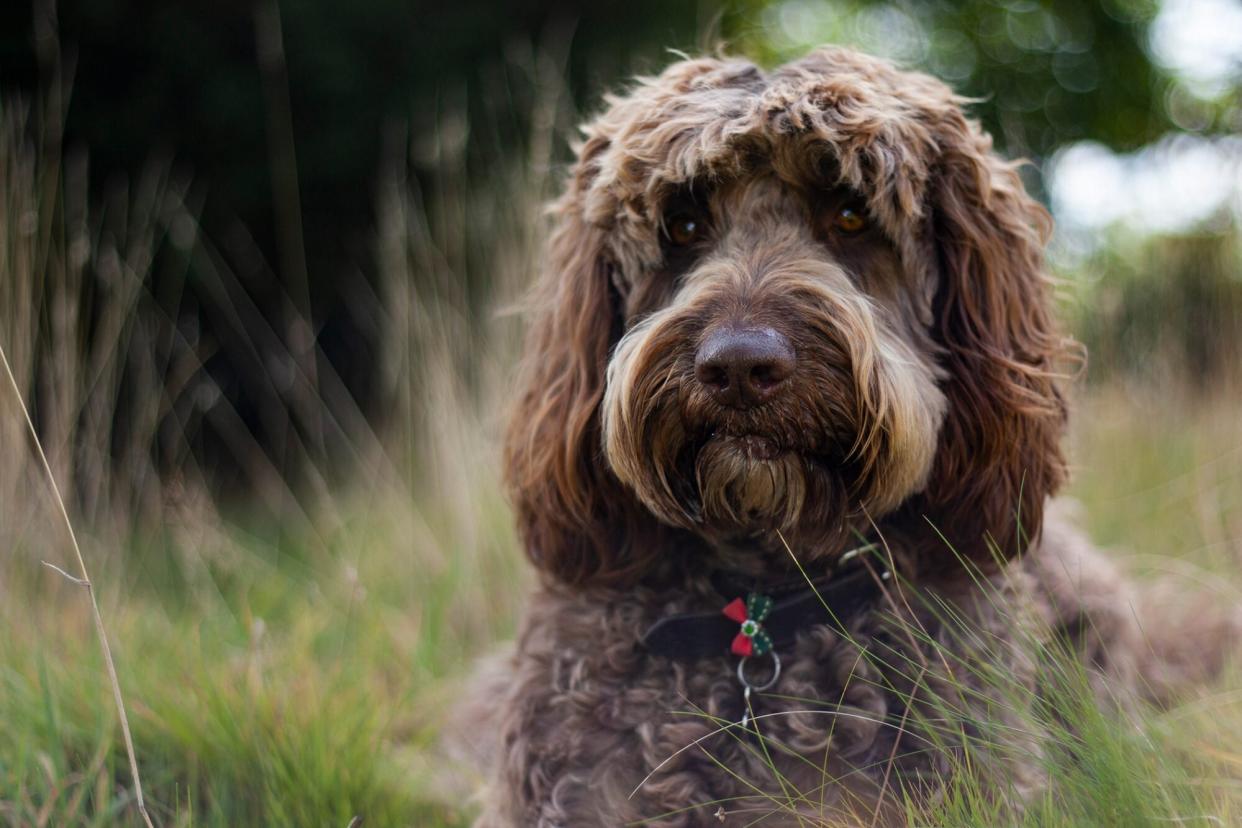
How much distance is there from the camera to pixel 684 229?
2742 millimetres

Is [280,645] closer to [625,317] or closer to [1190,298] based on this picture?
[625,317]

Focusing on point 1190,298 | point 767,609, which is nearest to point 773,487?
point 767,609

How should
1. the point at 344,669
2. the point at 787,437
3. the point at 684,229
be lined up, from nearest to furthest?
the point at 787,437 < the point at 684,229 < the point at 344,669

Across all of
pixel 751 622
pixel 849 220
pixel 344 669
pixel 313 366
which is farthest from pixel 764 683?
pixel 313 366

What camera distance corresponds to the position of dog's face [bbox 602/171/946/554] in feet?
7.52

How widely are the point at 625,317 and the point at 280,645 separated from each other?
1816 mm

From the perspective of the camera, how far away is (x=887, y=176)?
8.23ft

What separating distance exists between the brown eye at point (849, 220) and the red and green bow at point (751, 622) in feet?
2.73

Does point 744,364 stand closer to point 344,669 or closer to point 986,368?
point 986,368

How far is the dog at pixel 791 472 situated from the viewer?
2.34 m

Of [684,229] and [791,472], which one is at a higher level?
[684,229]

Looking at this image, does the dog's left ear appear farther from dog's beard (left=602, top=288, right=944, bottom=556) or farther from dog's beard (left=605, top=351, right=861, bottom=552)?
dog's beard (left=605, top=351, right=861, bottom=552)

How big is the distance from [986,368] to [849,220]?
A: 17.5 inches

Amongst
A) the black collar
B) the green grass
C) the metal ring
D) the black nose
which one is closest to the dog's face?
the black nose
